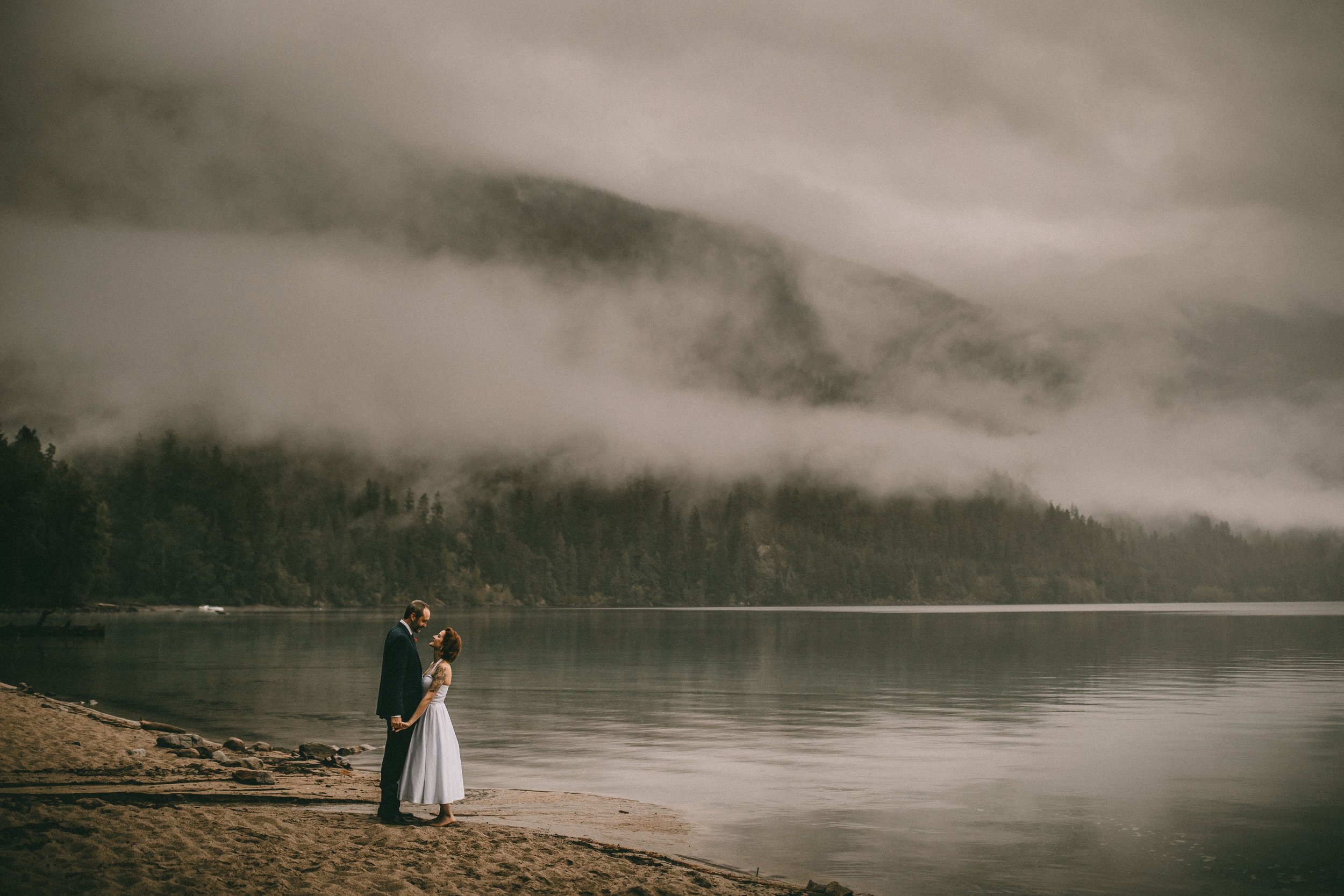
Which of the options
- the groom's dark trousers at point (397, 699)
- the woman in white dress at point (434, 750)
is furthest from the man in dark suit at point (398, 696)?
the woman in white dress at point (434, 750)

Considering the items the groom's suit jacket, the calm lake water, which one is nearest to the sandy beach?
the groom's suit jacket

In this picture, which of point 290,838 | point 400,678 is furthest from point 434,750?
point 290,838

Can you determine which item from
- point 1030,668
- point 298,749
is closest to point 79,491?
point 1030,668

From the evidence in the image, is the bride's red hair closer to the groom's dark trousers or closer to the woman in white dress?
the woman in white dress

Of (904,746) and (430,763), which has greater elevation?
(430,763)

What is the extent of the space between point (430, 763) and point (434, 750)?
277 mm

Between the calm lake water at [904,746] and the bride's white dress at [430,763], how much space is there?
589 cm

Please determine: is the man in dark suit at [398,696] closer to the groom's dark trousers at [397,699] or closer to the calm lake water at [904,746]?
the groom's dark trousers at [397,699]

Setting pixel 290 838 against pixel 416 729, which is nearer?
pixel 290 838

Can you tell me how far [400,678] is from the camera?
81.1 ft

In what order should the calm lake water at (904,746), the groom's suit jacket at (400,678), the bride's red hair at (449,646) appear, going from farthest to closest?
the calm lake water at (904,746), the bride's red hair at (449,646), the groom's suit jacket at (400,678)

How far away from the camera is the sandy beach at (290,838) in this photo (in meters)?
19.0

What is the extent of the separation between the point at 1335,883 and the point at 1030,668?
7692cm

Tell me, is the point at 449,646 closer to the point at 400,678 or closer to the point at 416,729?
the point at 400,678
